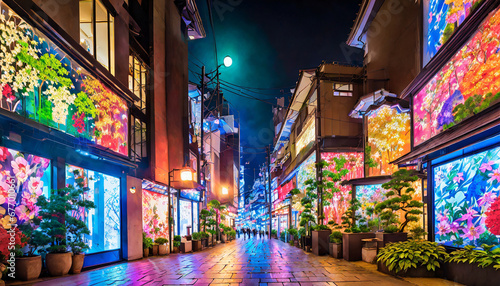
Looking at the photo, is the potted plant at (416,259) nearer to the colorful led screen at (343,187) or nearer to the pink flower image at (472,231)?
the pink flower image at (472,231)

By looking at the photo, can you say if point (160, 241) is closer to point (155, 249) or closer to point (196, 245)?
point (155, 249)

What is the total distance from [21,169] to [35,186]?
0.67m

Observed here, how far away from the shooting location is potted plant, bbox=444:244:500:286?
6.08 m

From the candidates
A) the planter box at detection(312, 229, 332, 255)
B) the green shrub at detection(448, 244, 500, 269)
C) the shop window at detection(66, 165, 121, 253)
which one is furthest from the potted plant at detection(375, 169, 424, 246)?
the shop window at detection(66, 165, 121, 253)

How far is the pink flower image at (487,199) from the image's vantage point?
6.63 m

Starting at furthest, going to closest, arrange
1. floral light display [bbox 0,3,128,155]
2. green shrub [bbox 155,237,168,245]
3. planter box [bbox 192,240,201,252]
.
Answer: planter box [bbox 192,240,201,252] < green shrub [bbox 155,237,168,245] < floral light display [bbox 0,3,128,155]

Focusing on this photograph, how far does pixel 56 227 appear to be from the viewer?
27.1ft

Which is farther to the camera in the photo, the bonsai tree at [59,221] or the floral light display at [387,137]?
the floral light display at [387,137]

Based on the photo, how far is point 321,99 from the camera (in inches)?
920

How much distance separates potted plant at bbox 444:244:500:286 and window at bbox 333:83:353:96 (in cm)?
1710

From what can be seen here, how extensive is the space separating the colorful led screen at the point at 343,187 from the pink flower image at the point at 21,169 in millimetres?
17205

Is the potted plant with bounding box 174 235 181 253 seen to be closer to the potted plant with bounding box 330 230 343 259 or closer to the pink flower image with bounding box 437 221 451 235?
the potted plant with bounding box 330 230 343 259

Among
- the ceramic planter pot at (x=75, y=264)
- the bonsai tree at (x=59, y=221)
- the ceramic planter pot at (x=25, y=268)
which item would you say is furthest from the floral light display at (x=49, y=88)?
the ceramic planter pot at (x=75, y=264)

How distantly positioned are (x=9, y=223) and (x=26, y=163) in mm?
1531
